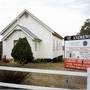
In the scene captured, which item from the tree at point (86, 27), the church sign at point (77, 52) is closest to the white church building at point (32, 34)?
the church sign at point (77, 52)

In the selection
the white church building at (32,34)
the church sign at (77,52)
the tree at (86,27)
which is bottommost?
the church sign at (77,52)

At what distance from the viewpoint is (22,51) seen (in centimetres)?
3353

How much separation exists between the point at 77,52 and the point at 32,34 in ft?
76.1

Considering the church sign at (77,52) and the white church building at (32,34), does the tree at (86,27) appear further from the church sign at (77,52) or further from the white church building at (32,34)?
→ the church sign at (77,52)

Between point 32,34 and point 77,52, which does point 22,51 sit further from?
point 77,52

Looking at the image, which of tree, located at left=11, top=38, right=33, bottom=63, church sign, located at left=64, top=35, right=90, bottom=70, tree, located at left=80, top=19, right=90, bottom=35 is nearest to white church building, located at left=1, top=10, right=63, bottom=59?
tree, located at left=11, top=38, right=33, bottom=63

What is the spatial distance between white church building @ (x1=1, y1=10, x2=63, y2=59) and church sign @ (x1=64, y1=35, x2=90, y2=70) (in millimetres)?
22007

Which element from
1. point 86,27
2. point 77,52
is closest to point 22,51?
point 77,52

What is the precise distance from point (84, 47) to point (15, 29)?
2348 centimetres

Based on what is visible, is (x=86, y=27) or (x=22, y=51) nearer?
(x=22, y=51)

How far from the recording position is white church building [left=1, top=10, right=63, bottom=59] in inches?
1512

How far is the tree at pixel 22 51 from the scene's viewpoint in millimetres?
33469

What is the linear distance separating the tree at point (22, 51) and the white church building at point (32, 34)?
404cm

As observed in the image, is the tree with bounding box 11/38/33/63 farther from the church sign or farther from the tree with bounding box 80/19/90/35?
the tree with bounding box 80/19/90/35
